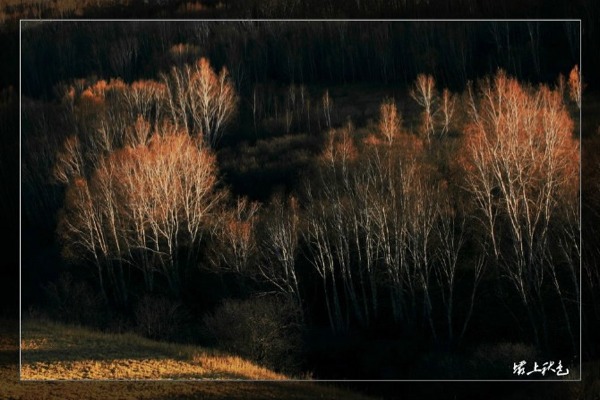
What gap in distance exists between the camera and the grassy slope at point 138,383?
51.4 ft

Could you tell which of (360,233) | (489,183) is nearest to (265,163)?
(360,233)

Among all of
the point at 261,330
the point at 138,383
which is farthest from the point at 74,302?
the point at 261,330

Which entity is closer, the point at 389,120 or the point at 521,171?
the point at 521,171

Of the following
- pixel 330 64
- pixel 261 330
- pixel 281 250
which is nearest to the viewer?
pixel 261 330

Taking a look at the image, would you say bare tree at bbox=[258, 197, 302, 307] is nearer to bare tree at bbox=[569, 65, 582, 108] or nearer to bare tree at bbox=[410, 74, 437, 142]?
bare tree at bbox=[410, 74, 437, 142]

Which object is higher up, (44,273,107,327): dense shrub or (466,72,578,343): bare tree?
(466,72,578,343): bare tree

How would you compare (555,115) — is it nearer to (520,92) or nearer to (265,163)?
(520,92)

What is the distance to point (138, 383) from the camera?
15914 millimetres

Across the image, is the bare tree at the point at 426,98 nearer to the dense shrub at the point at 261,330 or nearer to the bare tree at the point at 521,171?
the bare tree at the point at 521,171

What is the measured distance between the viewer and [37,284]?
16750 millimetres

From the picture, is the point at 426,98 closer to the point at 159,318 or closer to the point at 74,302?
the point at 159,318

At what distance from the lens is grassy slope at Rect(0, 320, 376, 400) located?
1566cm

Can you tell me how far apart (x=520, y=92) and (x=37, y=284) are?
9468mm
